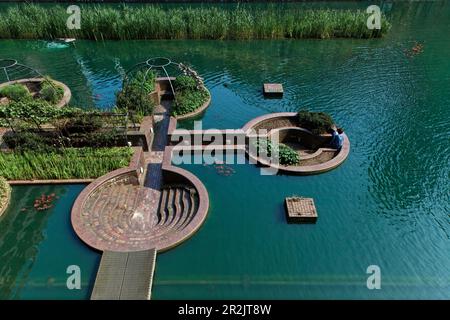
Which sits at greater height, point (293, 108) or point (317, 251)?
point (293, 108)

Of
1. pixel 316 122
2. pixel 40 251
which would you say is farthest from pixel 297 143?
pixel 40 251

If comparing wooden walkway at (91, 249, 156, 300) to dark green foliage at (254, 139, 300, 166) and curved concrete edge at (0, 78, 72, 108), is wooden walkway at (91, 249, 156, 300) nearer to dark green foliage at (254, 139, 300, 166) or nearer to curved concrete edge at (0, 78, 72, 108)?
dark green foliage at (254, 139, 300, 166)

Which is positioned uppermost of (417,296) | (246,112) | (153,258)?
(246,112)

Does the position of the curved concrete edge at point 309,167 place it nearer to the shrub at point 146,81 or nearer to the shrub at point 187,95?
the shrub at point 187,95

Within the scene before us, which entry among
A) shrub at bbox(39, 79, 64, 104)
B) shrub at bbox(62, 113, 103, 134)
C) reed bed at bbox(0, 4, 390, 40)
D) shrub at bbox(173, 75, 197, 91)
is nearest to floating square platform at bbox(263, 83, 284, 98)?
shrub at bbox(173, 75, 197, 91)

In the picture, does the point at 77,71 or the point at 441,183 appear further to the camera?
the point at 77,71

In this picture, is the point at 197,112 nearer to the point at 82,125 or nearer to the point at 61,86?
the point at 82,125
